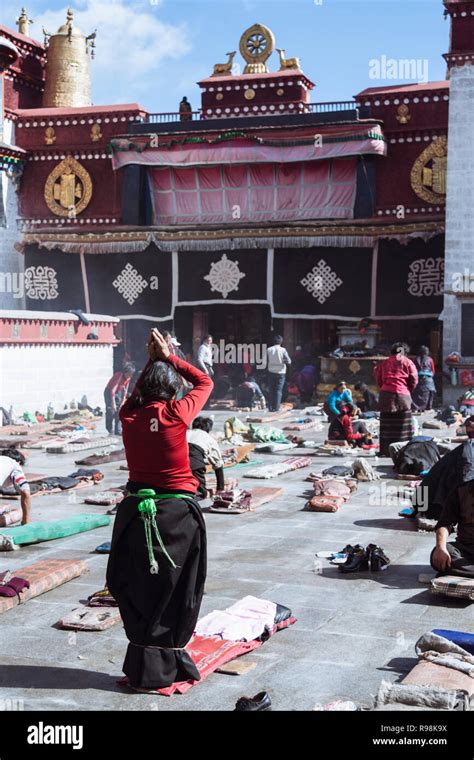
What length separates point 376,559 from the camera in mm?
7961

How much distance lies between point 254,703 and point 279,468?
8.34m

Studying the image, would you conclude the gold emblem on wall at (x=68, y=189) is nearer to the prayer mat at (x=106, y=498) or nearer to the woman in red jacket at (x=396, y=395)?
the woman in red jacket at (x=396, y=395)

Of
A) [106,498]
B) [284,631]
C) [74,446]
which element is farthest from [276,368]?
[284,631]

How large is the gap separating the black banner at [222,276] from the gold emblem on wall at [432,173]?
4047mm

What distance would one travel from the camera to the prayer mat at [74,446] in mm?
15258

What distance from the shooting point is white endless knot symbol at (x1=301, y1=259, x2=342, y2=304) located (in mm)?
24062

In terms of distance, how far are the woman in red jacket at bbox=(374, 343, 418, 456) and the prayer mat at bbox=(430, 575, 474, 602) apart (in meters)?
7.03

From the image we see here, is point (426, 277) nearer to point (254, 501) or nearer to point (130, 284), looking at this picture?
point (130, 284)

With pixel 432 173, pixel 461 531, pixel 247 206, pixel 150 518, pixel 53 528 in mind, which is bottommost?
pixel 53 528

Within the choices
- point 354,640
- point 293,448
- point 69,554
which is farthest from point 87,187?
point 354,640

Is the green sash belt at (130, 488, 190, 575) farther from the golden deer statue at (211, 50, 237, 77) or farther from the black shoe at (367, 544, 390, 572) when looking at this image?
the golden deer statue at (211, 50, 237, 77)

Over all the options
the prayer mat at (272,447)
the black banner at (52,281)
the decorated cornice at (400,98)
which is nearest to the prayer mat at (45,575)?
the prayer mat at (272,447)

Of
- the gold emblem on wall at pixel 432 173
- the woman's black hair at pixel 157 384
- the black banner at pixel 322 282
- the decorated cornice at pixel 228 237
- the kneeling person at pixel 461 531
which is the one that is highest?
the gold emblem on wall at pixel 432 173
